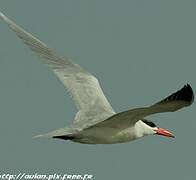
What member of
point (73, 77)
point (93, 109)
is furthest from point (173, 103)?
point (73, 77)

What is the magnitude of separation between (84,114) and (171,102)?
3.15 m

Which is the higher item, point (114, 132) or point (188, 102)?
point (188, 102)

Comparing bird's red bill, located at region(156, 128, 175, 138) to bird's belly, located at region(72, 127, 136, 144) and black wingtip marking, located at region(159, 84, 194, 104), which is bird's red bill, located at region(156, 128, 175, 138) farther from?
black wingtip marking, located at region(159, 84, 194, 104)

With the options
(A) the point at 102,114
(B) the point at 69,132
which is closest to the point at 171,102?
(B) the point at 69,132

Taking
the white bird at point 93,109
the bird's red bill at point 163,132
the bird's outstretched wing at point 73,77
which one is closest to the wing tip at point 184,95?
the white bird at point 93,109

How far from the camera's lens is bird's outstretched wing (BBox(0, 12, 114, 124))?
1174 centimetres

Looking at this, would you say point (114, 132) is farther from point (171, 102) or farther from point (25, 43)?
point (25, 43)

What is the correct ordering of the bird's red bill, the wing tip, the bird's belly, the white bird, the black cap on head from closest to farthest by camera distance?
the wing tip
the white bird
the bird's belly
the black cap on head
the bird's red bill

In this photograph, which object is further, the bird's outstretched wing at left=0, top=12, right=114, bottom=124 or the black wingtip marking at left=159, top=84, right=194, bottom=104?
the bird's outstretched wing at left=0, top=12, right=114, bottom=124

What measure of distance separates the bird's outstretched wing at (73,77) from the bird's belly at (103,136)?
113 centimetres

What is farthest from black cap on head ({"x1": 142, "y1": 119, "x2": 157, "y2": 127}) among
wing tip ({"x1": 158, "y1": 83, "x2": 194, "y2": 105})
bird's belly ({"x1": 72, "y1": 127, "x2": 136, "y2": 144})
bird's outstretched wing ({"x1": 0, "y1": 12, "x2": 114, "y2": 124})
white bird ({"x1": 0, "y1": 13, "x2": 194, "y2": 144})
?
wing tip ({"x1": 158, "y1": 83, "x2": 194, "y2": 105})

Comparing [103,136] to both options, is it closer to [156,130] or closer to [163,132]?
[156,130]

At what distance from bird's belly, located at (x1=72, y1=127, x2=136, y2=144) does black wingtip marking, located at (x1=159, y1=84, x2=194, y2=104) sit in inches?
76.3

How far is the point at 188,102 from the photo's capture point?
327 inches
